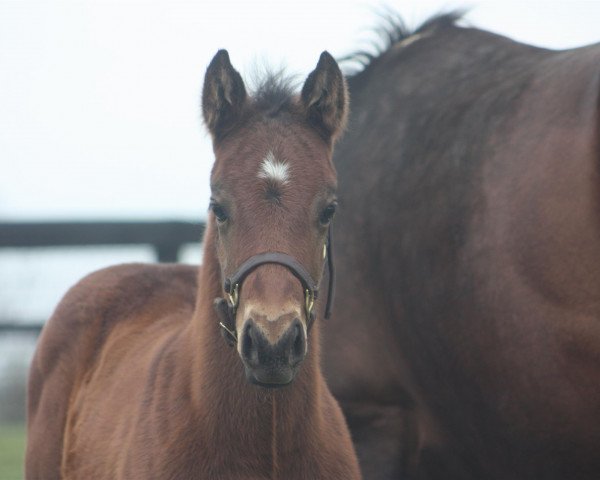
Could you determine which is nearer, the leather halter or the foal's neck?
the leather halter

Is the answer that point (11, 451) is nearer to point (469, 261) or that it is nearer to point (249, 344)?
point (469, 261)

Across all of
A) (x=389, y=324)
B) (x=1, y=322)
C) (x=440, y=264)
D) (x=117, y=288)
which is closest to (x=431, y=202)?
(x=440, y=264)

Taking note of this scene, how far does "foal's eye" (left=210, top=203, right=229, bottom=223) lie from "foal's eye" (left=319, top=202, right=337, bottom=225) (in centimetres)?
26

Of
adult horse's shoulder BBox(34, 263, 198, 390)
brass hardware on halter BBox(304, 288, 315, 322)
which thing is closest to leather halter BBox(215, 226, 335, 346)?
brass hardware on halter BBox(304, 288, 315, 322)

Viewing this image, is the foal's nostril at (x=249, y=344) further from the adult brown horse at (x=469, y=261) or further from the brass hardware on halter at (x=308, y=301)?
the adult brown horse at (x=469, y=261)

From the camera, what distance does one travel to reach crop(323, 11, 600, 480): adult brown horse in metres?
2.90

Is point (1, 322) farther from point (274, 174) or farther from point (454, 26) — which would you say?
point (274, 174)

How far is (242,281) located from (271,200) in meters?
0.23

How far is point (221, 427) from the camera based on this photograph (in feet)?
9.21

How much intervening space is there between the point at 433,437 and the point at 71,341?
1.49m

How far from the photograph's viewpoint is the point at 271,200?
8.70ft

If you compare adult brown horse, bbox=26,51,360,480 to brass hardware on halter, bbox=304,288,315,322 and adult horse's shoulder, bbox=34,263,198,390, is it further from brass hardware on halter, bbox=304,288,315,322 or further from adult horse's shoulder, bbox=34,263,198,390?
adult horse's shoulder, bbox=34,263,198,390

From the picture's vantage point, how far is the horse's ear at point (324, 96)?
2975 mm

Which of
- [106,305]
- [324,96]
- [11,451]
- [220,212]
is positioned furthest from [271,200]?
[11,451]
